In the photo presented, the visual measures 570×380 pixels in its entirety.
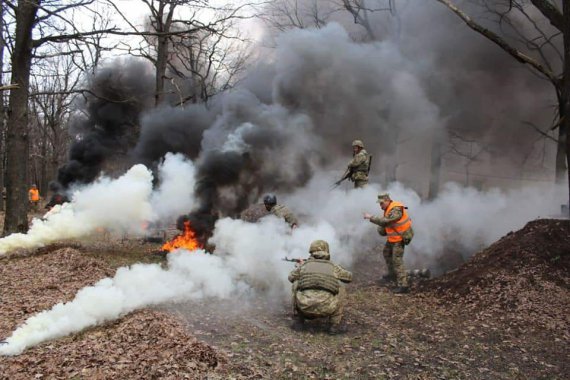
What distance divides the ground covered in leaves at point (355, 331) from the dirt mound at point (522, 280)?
0.02 metres

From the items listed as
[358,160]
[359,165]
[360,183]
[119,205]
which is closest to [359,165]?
[359,165]

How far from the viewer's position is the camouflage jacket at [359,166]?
13000 mm

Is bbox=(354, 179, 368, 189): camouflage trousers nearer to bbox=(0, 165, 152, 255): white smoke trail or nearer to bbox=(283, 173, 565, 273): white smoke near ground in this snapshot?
bbox=(283, 173, 565, 273): white smoke near ground

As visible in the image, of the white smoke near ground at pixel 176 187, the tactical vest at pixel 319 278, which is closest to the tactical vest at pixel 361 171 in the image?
the white smoke near ground at pixel 176 187

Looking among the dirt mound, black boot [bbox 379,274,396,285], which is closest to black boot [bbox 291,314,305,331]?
the dirt mound

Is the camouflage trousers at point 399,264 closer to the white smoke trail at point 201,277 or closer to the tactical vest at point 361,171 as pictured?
the white smoke trail at point 201,277

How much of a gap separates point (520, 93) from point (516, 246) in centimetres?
675

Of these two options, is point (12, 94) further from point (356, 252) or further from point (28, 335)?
point (356, 252)

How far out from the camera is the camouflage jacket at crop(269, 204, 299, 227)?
10734 millimetres

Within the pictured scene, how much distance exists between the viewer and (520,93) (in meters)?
14.6

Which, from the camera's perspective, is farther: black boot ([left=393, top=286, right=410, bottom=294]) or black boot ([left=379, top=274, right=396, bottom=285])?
black boot ([left=379, top=274, right=396, bottom=285])

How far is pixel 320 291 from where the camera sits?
729cm

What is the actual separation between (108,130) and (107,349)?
1616 cm

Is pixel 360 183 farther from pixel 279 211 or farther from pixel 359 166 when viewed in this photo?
pixel 279 211
